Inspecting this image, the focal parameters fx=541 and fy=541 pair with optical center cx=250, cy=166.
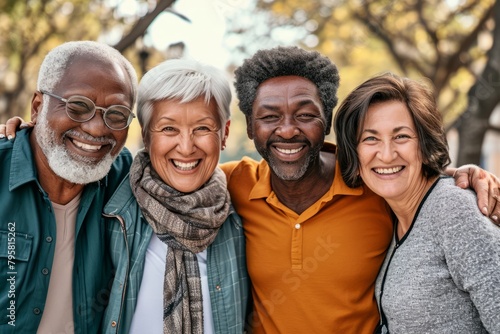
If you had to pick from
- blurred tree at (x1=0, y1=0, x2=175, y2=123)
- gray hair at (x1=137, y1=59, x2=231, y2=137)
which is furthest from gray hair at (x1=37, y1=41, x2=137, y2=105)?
blurred tree at (x1=0, y1=0, x2=175, y2=123)

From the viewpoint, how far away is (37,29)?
928 cm

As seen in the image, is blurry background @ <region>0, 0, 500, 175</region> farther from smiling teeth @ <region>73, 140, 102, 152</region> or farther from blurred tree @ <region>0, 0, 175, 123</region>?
smiling teeth @ <region>73, 140, 102, 152</region>

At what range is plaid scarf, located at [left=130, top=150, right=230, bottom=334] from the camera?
315 cm

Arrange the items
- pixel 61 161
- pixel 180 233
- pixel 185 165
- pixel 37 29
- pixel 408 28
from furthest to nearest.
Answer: pixel 408 28
pixel 37 29
pixel 185 165
pixel 180 233
pixel 61 161

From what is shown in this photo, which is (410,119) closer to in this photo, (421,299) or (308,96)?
(308,96)

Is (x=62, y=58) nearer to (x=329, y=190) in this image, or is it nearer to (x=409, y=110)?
(x=329, y=190)

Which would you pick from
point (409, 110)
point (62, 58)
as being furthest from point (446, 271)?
point (62, 58)

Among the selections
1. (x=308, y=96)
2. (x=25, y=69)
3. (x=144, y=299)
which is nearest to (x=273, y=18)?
Result: (x=25, y=69)

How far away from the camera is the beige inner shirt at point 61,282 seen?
305 cm

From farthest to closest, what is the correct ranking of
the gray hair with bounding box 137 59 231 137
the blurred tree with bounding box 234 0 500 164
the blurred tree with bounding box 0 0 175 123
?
the blurred tree with bounding box 234 0 500 164
the blurred tree with bounding box 0 0 175 123
the gray hair with bounding box 137 59 231 137

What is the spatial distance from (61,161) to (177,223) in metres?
0.75

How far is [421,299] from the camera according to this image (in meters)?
2.75

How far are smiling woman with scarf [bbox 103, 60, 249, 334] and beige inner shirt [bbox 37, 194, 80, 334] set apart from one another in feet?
0.74

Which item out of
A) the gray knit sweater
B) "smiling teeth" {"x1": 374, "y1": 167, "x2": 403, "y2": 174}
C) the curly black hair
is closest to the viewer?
the gray knit sweater
